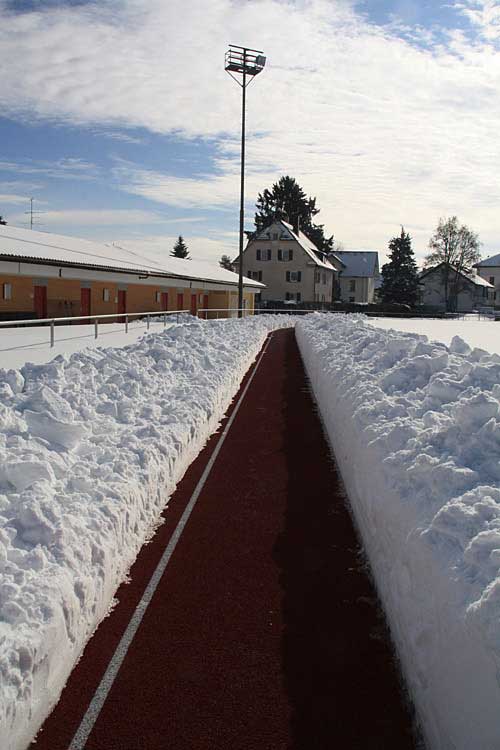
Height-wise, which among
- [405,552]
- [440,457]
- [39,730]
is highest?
[440,457]

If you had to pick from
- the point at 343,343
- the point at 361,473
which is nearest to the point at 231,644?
the point at 361,473

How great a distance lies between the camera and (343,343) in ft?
64.9

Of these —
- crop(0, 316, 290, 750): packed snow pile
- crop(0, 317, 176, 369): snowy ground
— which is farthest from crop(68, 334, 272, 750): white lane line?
crop(0, 317, 176, 369): snowy ground

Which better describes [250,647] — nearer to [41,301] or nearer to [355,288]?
[41,301]

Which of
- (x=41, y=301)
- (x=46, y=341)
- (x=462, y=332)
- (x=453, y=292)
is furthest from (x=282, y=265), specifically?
(x=46, y=341)

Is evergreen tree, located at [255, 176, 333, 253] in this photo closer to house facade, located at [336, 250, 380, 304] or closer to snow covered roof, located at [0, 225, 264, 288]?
house facade, located at [336, 250, 380, 304]

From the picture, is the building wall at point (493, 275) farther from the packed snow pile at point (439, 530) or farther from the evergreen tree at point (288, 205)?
the packed snow pile at point (439, 530)

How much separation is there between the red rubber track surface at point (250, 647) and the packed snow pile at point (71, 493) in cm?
29

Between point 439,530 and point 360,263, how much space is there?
107771mm

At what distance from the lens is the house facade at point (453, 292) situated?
94.6 metres

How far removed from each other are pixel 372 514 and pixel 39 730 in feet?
11.8

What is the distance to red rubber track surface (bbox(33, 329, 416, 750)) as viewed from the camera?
13.7 ft

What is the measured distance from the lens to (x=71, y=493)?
649cm

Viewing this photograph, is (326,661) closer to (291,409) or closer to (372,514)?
(372,514)
